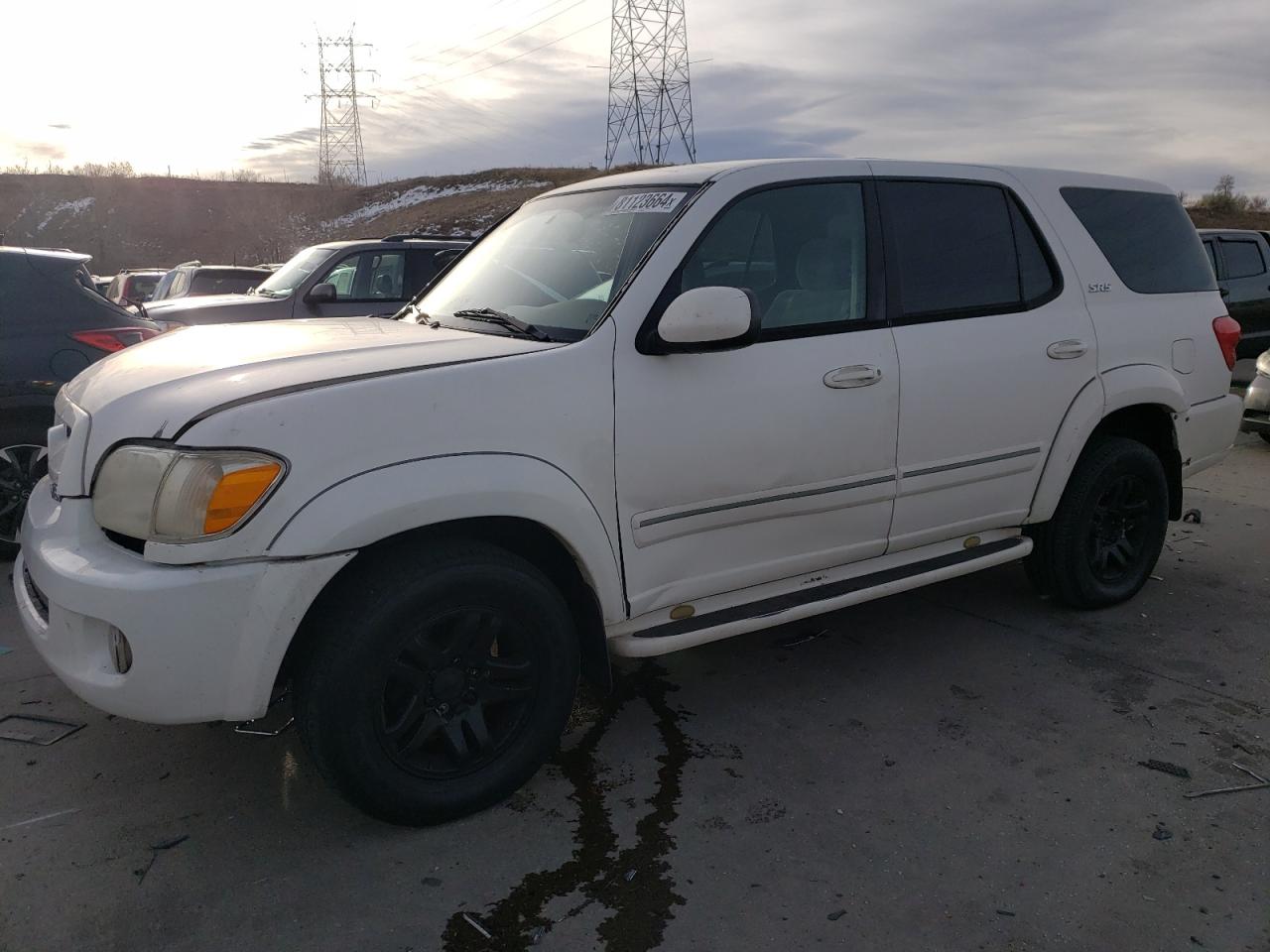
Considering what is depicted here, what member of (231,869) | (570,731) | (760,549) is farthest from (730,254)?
(231,869)

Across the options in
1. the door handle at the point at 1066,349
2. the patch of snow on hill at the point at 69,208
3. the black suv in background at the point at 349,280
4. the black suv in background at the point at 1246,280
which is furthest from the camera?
the patch of snow on hill at the point at 69,208

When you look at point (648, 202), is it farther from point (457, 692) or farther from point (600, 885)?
point (600, 885)

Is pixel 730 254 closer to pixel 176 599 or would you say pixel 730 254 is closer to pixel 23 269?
pixel 176 599

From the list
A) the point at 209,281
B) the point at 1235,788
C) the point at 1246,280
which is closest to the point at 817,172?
the point at 1235,788

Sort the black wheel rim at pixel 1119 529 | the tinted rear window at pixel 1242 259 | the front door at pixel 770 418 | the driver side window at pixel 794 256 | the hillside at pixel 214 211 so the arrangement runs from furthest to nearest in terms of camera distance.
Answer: the hillside at pixel 214 211, the tinted rear window at pixel 1242 259, the black wheel rim at pixel 1119 529, the driver side window at pixel 794 256, the front door at pixel 770 418

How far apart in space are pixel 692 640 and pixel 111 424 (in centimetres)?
179

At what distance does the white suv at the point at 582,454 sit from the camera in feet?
8.02

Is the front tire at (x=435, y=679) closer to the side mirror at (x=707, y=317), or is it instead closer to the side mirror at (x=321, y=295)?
the side mirror at (x=707, y=317)

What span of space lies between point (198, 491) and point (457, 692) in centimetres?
90

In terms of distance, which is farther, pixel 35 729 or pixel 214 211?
pixel 214 211

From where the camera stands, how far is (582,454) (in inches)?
112

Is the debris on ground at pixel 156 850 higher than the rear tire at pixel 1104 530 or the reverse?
the reverse

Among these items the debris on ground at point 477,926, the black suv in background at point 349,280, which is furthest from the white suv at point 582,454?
the black suv in background at point 349,280

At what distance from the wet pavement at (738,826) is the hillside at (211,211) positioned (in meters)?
45.3
